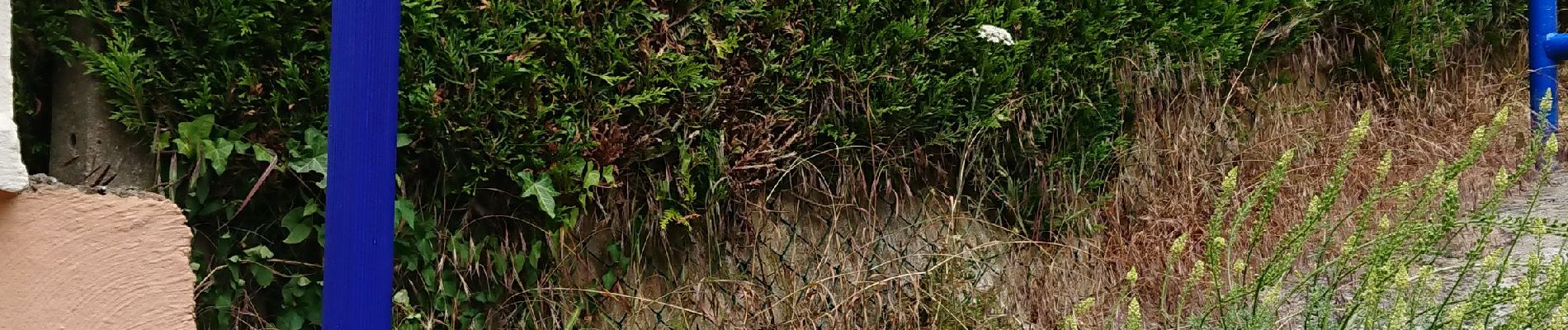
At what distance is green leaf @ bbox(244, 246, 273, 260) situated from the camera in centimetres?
182

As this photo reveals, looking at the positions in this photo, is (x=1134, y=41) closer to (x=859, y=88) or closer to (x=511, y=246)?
(x=859, y=88)

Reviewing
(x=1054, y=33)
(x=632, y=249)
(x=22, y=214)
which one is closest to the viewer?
(x=22, y=214)

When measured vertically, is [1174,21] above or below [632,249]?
above

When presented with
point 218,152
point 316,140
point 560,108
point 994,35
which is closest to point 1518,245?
point 994,35

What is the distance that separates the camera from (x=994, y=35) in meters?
2.85

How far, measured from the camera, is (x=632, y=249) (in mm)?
2344

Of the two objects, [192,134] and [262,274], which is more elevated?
[192,134]

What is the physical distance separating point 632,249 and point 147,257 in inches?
39.7

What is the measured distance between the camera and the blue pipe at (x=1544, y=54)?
4.26 m

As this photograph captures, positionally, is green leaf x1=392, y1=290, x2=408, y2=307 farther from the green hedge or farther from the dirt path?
the dirt path

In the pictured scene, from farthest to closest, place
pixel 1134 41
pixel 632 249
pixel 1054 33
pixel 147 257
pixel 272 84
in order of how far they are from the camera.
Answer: pixel 1134 41 → pixel 1054 33 → pixel 632 249 → pixel 272 84 → pixel 147 257

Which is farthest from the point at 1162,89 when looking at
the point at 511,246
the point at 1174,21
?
the point at 511,246

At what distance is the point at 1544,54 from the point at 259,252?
15.9 feet

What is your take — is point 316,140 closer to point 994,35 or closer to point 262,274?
point 262,274
